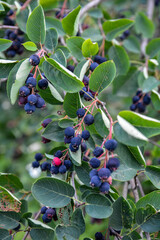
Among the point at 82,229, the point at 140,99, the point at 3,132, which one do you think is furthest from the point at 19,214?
the point at 3,132

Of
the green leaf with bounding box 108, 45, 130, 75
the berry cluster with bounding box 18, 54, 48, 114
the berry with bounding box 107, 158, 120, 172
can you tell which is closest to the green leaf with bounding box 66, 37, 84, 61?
→ the berry cluster with bounding box 18, 54, 48, 114

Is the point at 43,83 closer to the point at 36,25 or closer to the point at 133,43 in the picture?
the point at 36,25

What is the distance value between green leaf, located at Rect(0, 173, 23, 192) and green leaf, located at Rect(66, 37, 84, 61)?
718 mm

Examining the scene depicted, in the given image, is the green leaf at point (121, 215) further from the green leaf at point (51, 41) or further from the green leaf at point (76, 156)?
the green leaf at point (51, 41)

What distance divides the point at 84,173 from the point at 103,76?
0.45 meters

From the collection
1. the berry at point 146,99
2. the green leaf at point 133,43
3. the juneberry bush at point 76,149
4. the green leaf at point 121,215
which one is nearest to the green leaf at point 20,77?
the juneberry bush at point 76,149

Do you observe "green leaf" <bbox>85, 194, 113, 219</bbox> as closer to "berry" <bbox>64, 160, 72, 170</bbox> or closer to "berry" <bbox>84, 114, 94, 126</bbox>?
"berry" <bbox>64, 160, 72, 170</bbox>

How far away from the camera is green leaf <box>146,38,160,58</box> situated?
2105 mm

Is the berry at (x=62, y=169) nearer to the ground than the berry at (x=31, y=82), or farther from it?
nearer to the ground

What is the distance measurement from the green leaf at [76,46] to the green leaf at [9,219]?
2.81 feet

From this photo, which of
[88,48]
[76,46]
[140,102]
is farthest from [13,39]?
[140,102]

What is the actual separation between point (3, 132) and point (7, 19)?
8.61ft

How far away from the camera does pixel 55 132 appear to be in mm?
1306

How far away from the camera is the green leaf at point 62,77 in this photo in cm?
107
